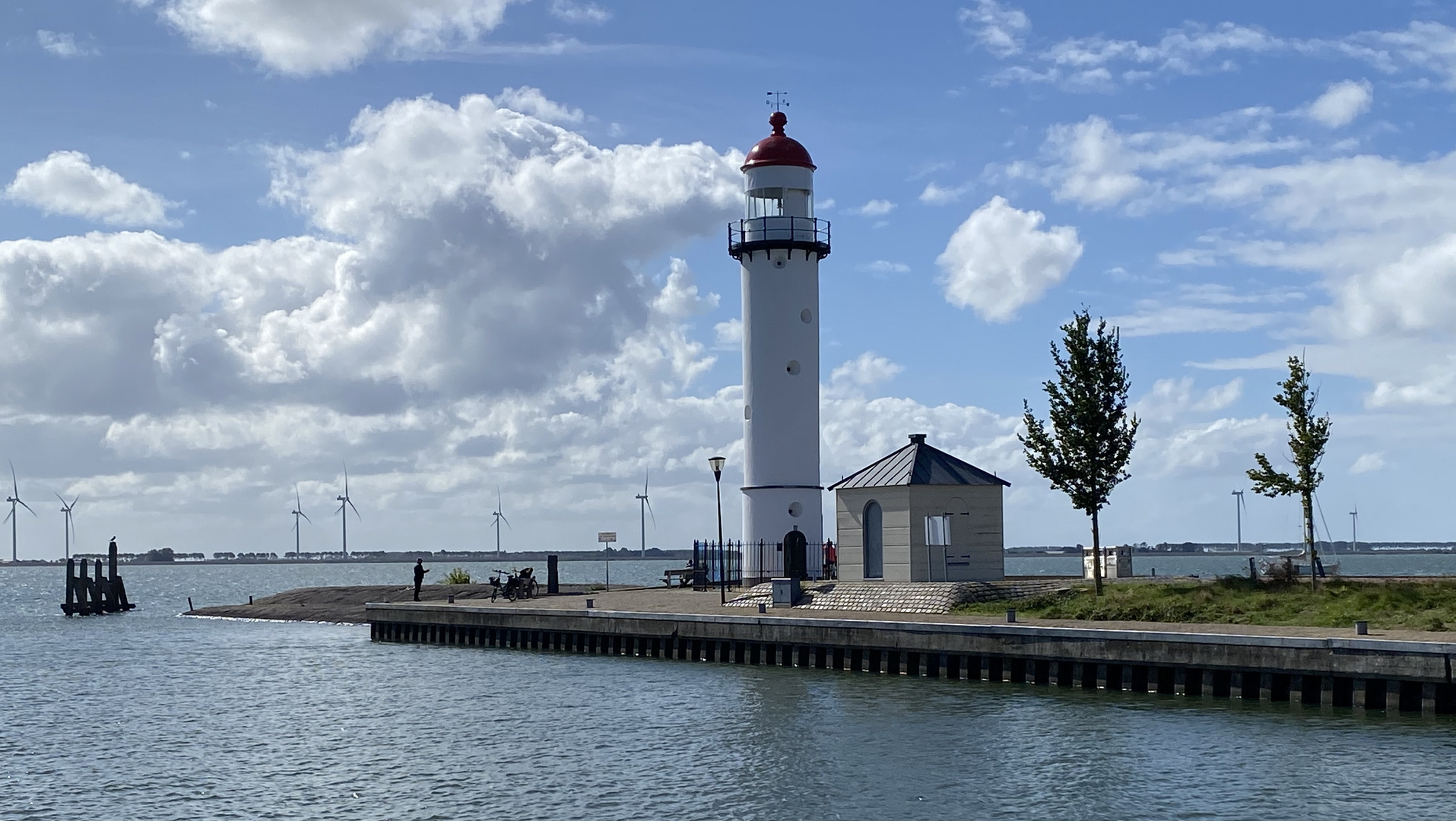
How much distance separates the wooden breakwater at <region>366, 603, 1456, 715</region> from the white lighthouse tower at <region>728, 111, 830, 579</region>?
898 cm

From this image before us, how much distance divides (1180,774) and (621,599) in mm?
30687

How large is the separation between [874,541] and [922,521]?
219cm

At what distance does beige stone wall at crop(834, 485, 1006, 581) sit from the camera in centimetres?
4369

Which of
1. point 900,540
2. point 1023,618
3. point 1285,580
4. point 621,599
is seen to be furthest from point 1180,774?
point 621,599

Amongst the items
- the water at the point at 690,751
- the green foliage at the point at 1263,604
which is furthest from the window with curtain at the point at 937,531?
the water at the point at 690,751

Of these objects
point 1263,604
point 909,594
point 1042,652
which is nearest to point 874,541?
point 909,594

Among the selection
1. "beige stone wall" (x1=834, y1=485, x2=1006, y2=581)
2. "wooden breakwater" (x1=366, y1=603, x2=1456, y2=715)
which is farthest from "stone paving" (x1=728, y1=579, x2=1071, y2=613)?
"wooden breakwater" (x1=366, y1=603, x2=1456, y2=715)

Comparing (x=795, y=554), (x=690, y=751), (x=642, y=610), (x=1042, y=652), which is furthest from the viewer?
(x=795, y=554)

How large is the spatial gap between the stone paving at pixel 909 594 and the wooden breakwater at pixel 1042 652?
3199 mm

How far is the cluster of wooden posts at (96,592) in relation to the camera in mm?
87500

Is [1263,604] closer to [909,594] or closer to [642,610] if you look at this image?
[909,594]

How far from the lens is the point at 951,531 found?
145 feet

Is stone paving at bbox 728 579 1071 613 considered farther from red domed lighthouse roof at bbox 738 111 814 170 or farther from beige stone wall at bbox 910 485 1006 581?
red domed lighthouse roof at bbox 738 111 814 170

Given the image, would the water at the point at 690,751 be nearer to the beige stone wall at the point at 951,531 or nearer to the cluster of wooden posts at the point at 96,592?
the beige stone wall at the point at 951,531
